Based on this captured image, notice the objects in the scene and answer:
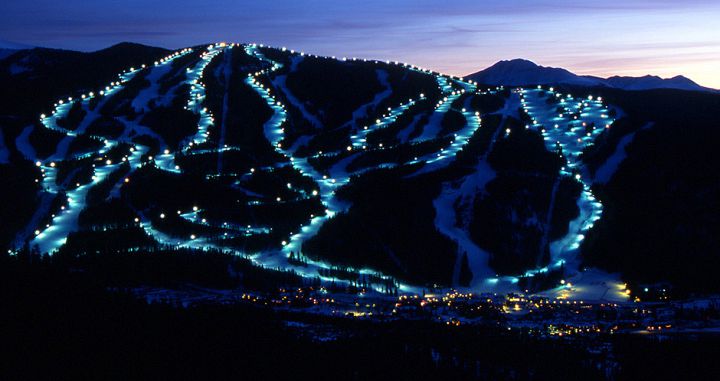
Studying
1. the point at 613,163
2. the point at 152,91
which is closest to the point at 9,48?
the point at 152,91

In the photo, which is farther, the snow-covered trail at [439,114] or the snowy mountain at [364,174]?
the snow-covered trail at [439,114]

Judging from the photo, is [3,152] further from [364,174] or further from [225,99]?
[364,174]

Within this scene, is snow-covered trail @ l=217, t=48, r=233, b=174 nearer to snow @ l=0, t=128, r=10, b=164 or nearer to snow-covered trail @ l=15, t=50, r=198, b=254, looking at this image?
snow-covered trail @ l=15, t=50, r=198, b=254

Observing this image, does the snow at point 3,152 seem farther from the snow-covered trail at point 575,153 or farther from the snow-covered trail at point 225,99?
the snow-covered trail at point 575,153

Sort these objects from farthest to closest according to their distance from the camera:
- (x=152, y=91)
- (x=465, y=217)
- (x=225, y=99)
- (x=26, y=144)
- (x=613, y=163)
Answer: (x=152, y=91) → (x=225, y=99) → (x=26, y=144) → (x=613, y=163) → (x=465, y=217)

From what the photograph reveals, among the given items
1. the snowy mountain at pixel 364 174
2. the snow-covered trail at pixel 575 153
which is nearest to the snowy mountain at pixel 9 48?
the snowy mountain at pixel 364 174

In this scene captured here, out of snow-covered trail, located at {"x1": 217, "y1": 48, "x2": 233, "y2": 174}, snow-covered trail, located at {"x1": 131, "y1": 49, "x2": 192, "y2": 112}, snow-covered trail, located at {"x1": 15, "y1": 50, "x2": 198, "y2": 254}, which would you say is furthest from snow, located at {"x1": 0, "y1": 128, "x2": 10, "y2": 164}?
snow-covered trail, located at {"x1": 217, "y1": 48, "x2": 233, "y2": 174}

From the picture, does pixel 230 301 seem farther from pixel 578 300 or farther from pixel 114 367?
pixel 578 300

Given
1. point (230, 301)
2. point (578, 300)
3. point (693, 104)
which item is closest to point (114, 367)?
point (230, 301)
